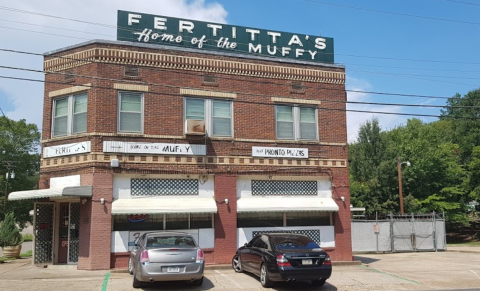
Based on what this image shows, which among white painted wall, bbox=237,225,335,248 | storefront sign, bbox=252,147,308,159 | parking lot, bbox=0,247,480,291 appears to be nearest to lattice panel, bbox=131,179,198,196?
white painted wall, bbox=237,225,335,248

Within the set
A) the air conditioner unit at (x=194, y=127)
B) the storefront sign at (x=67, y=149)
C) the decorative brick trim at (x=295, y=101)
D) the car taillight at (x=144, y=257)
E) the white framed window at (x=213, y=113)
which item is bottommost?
the car taillight at (x=144, y=257)

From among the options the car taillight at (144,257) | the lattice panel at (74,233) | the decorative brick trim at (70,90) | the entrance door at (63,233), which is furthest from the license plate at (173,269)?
the decorative brick trim at (70,90)

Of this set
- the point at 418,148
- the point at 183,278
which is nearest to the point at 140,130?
the point at 183,278

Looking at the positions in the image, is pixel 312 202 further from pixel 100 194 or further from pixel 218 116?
pixel 100 194

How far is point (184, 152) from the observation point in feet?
54.7

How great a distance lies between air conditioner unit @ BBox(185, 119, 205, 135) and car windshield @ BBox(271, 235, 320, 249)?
5.46 meters

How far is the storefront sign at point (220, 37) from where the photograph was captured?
1717 cm

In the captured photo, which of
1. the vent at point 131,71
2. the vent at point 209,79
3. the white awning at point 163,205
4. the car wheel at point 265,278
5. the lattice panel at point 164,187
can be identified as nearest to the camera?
the car wheel at point 265,278

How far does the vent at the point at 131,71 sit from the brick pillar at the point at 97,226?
3.73 meters

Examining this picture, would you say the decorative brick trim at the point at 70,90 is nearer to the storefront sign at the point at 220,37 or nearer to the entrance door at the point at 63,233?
the storefront sign at the point at 220,37

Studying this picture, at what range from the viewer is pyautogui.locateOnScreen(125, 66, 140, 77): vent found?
16.5 m

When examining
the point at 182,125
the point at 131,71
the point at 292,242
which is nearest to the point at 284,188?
the point at 182,125

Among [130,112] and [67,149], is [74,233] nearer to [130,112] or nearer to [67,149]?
[67,149]

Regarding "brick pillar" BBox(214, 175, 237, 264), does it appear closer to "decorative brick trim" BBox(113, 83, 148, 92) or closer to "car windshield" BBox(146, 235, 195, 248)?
"decorative brick trim" BBox(113, 83, 148, 92)
